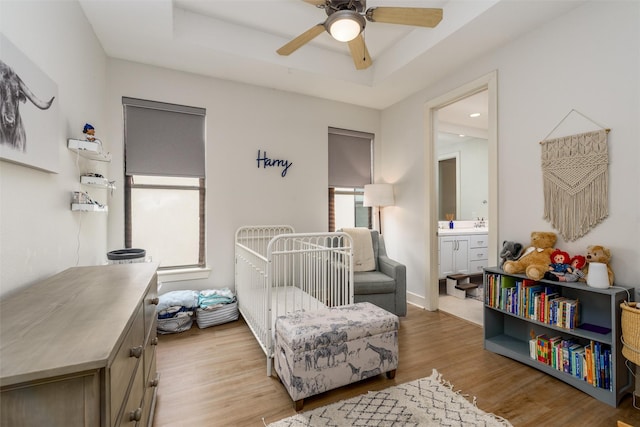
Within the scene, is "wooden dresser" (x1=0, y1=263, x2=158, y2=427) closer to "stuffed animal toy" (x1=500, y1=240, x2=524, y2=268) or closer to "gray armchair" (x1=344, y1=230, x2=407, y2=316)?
"gray armchair" (x1=344, y1=230, x2=407, y2=316)

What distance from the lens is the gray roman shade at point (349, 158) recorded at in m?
3.79

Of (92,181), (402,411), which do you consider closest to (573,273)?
(402,411)

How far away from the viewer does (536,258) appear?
6.86 feet

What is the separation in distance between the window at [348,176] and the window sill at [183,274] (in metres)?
1.63

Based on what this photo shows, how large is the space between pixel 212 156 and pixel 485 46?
9.16 ft

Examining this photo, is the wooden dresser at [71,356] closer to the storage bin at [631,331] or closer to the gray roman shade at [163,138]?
the gray roman shade at [163,138]

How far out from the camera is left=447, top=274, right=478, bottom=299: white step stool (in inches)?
150

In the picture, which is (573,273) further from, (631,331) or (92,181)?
(92,181)

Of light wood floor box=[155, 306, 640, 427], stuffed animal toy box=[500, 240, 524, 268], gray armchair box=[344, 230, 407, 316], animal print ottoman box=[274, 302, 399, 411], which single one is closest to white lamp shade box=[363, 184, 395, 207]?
gray armchair box=[344, 230, 407, 316]

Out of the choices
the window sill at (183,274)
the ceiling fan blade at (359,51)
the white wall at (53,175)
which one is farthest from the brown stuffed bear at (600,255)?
the window sill at (183,274)

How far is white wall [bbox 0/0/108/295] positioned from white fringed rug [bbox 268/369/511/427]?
4.73ft

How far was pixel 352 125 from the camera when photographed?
389cm

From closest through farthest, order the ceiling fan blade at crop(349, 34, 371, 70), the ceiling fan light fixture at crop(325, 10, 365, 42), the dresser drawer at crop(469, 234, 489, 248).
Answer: the ceiling fan light fixture at crop(325, 10, 365, 42) < the ceiling fan blade at crop(349, 34, 371, 70) < the dresser drawer at crop(469, 234, 489, 248)

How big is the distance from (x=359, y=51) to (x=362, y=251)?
78.7 inches
